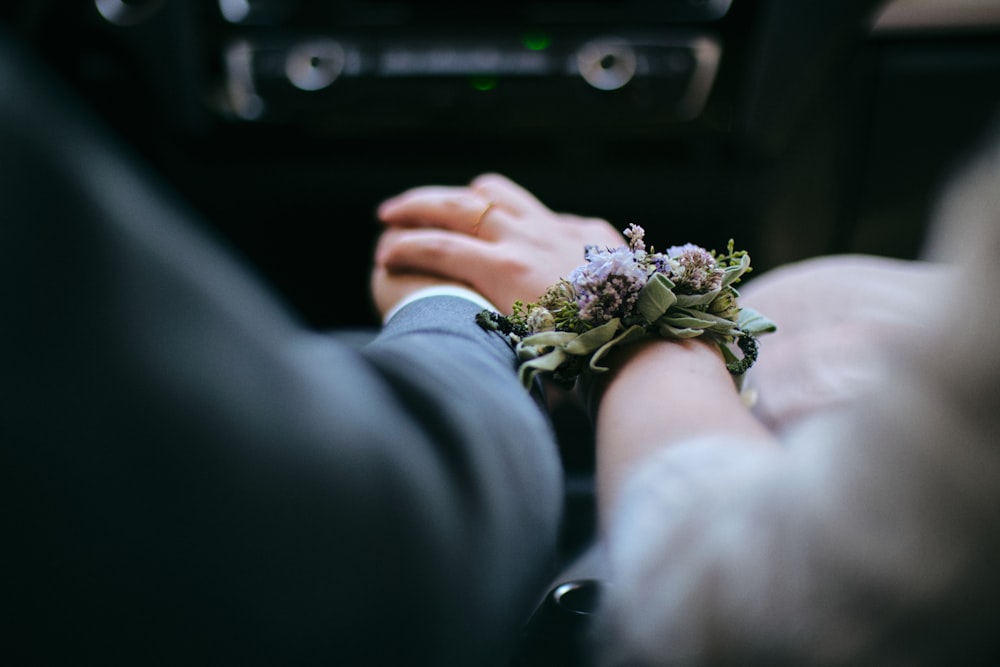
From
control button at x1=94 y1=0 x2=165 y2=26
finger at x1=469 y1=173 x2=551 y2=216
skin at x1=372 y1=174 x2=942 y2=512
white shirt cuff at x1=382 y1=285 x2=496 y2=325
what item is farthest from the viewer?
control button at x1=94 y1=0 x2=165 y2=26

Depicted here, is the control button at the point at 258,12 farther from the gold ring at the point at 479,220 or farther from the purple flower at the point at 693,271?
the purple flower at the point at 693,271

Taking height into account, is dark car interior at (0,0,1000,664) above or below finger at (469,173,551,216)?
above

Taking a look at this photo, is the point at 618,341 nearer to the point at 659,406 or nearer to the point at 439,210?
the point at 659,406

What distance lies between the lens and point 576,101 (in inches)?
31.2

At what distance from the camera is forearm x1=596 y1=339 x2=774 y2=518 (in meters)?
0.26

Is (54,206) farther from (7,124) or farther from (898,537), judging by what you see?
(898,537)

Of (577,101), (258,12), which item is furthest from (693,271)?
(258,12)

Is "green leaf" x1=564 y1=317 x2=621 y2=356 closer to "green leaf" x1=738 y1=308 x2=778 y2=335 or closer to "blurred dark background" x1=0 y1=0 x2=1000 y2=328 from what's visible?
"green leaf" x1=738 y1=308 x2=778 y2=335

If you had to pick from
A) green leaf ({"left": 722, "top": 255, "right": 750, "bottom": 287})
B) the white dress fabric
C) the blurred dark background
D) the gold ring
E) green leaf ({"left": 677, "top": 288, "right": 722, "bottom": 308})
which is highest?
the blurred dark background

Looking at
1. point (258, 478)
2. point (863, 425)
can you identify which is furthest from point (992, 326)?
point (258, 478)

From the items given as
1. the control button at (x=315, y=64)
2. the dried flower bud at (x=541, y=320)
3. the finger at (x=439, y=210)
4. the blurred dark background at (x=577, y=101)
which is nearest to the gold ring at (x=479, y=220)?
the finger at (x=439, y=210)

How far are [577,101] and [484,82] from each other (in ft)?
0.32

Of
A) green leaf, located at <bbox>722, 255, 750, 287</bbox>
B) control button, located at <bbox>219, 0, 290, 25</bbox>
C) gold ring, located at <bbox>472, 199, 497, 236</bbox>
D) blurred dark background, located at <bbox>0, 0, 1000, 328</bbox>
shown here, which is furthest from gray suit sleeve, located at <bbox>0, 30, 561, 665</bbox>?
control button, located at <bbox>219, 0, 290, 25</bbox>

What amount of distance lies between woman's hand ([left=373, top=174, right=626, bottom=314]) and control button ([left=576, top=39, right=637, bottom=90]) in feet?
0.89
